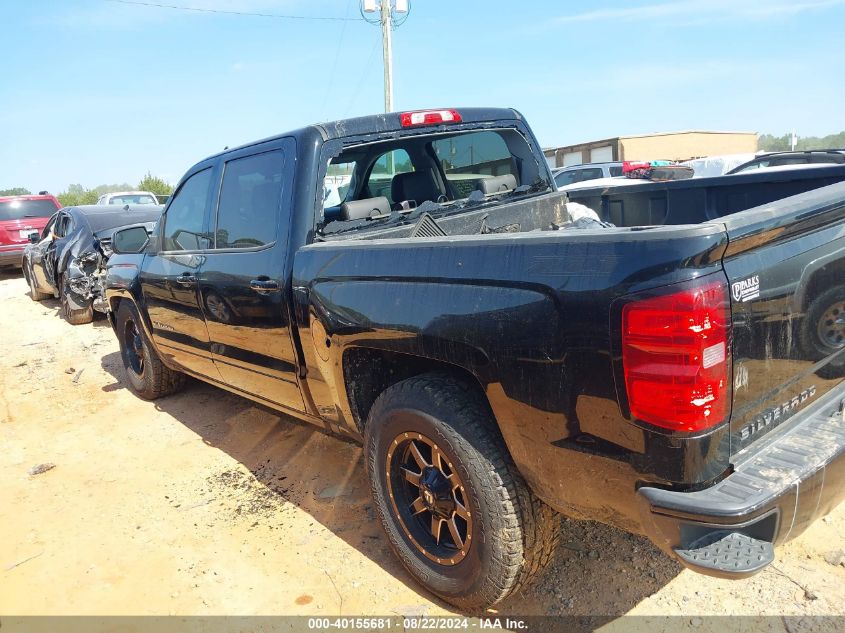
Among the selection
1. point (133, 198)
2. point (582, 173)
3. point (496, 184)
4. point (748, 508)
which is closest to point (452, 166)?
point (496, 184)

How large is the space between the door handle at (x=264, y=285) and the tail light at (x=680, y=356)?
6.10ft

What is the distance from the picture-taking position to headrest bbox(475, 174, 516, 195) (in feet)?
12.3

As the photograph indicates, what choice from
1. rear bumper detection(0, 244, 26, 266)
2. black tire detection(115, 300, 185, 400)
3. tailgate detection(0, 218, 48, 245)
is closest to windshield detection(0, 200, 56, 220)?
tailgate detection(0, 218, 48, 245)

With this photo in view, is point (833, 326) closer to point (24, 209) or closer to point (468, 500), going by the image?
point (468, 500)

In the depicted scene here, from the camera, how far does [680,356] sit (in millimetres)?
1713

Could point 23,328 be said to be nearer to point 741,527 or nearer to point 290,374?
point 290,374

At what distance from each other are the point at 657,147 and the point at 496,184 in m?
29.6

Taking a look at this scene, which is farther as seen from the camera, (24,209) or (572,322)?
(24,209)

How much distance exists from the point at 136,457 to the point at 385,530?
8.15 feet

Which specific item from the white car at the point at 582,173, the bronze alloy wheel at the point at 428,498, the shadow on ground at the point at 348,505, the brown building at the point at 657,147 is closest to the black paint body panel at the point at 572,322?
the bronze alloy wheel at the point at 428,498

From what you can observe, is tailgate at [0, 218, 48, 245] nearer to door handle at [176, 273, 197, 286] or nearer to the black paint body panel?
door handle at [176, 273, 197, 286]

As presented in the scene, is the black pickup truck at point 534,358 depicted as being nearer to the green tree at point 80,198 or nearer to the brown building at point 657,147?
the brown building at point 657,147

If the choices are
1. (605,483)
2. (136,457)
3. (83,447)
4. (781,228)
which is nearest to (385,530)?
(605,483)

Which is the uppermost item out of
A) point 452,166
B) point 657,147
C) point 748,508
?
point 657,147
